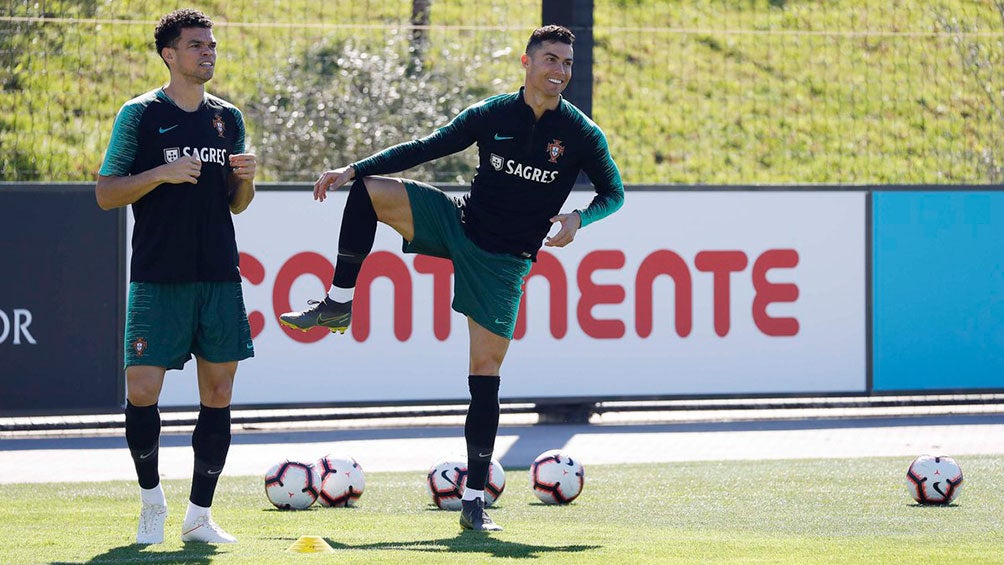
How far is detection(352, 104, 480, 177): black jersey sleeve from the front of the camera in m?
7.22

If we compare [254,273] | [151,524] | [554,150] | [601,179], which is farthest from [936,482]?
[254,273]

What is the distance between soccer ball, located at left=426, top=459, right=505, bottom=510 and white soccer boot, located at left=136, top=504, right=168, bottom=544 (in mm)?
1884

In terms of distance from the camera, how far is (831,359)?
12914 mm

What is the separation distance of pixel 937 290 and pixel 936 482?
202 inches

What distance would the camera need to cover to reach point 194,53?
6.56 meters

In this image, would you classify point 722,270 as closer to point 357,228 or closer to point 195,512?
point 357,228

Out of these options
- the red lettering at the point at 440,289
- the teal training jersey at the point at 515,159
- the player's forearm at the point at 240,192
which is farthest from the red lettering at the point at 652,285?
the player's forearm at the point at 240,192

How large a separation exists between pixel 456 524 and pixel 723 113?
1322cm

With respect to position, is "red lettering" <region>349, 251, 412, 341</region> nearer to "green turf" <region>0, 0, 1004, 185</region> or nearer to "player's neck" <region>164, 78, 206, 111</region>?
"green turf" <region>0, 0, 1004, 185</region>

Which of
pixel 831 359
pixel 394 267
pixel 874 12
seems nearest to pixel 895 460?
pixel 831 359

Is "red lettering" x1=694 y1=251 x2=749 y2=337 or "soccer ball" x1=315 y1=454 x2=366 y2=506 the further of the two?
"red lettering" x1=694 y1=251 x2=749 y2=337

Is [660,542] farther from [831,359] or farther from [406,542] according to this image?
[831,359]

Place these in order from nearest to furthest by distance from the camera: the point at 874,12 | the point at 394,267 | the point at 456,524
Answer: the point at 456,524, the point at 394,267, the point at 874,12

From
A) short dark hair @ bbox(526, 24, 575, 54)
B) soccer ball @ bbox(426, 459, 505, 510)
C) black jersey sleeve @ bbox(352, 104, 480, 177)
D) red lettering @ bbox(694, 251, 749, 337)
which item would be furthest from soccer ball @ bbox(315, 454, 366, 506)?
red lettering @ bbox(694, 251, 749, 337)
